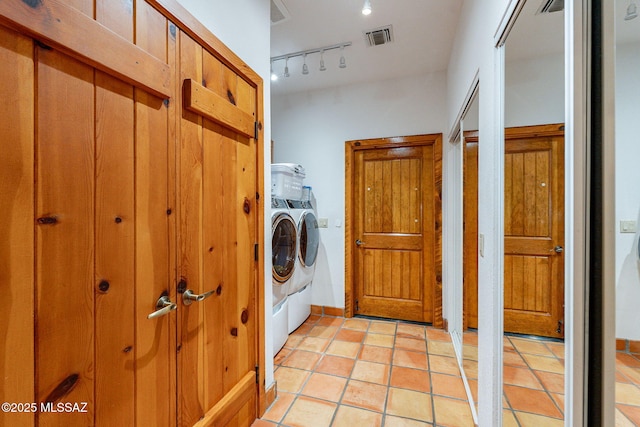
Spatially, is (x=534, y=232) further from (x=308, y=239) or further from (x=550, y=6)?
(x=308, y=239)

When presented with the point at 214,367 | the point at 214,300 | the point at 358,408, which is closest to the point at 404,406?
the point at 358,408

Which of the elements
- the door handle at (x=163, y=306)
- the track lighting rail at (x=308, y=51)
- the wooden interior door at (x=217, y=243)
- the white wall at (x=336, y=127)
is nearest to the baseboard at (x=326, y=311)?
the white wall at (x=336, y=127)

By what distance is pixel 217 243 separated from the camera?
1.30 m

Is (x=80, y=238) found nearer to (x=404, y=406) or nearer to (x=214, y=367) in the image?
(x=214, y=367)

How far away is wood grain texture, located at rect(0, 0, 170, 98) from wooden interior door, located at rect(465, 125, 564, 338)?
1.28m

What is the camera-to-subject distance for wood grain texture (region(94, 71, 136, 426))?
827mm

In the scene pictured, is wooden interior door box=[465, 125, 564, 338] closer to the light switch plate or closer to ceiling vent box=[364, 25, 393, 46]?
the light switch plate

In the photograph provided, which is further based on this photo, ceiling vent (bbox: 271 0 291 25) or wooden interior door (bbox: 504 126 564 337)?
ceiling vent (bbox: 271 0 291 25)

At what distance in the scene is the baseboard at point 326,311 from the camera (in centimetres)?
308

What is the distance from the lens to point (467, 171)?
1887mm

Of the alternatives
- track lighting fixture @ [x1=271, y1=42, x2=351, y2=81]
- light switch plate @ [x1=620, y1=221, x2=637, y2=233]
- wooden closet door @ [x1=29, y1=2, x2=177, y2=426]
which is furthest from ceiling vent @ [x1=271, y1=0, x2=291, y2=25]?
light switch plate @ [x1=620, y1=221, x2=637, y2=233]

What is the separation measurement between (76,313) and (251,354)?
1.01 meters

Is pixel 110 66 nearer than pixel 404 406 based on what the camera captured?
Yes

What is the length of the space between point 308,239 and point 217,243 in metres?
1.57
